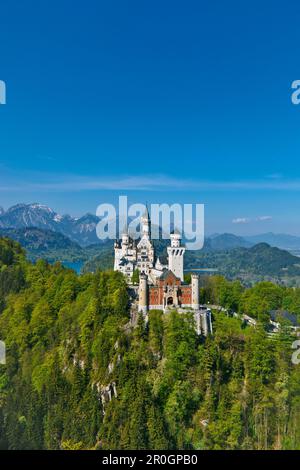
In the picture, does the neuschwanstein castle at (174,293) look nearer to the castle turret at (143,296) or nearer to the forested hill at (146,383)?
the castle turret at (143,296)

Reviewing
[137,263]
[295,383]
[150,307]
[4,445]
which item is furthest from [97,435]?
[137,263]

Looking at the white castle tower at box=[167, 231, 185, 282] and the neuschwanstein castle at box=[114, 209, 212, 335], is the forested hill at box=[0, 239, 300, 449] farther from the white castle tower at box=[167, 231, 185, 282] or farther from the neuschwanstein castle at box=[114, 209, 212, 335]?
the white castle tower at box=[167, 231, 185, 282]

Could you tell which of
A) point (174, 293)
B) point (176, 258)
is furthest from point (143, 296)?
point (176, 258)

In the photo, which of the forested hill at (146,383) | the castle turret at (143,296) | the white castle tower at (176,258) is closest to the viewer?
the forested hill at (146,383)

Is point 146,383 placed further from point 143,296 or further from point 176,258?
point 176,258

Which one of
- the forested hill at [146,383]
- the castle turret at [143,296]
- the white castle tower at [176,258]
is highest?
the white castle tower at [176,258]

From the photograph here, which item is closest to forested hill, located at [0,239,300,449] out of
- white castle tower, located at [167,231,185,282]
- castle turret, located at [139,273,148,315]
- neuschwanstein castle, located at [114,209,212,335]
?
castle turret, located at [139,273,148,315]

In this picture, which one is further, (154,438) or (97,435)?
(97,435)

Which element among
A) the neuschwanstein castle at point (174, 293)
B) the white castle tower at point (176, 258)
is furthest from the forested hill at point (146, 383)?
the white castle tower at point (176, 258)

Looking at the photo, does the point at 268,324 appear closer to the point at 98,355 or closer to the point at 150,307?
the point at 150,307
